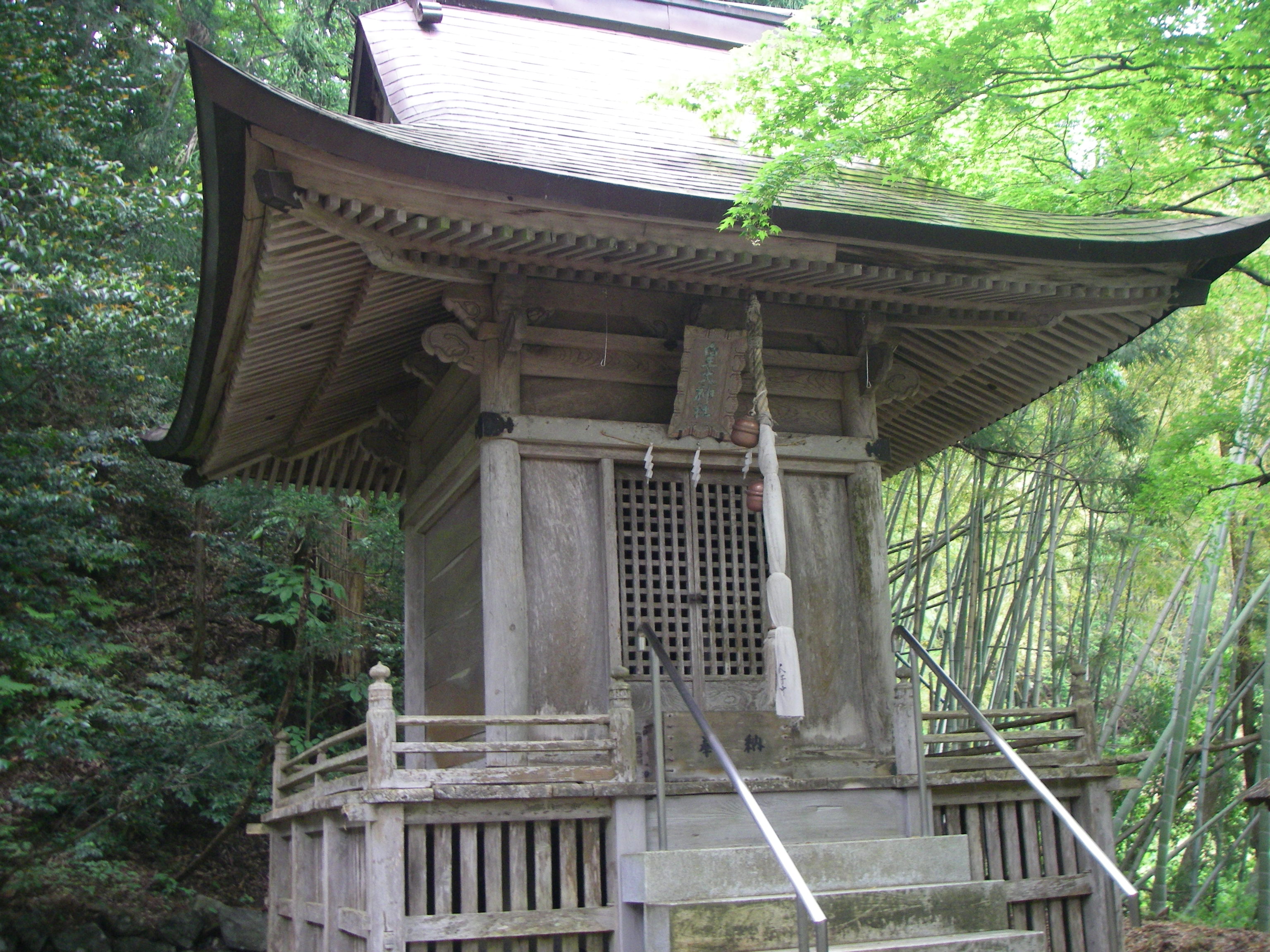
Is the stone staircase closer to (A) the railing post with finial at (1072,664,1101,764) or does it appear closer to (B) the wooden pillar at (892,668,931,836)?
(B) the wooden pillar at (892,668,931,836)

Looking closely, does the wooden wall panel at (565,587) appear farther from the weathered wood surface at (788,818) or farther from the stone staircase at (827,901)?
the stone staircase at (827,901)

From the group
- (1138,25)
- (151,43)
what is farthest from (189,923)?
(151,43)

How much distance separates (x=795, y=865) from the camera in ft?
15.8

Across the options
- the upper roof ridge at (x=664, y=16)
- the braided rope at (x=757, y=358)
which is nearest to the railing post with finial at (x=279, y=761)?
the braided rope at (x=757, y=358)

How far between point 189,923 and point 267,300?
25.1 feet

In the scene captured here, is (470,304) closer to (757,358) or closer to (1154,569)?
(757,358)

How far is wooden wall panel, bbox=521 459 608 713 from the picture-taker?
5.95 metres

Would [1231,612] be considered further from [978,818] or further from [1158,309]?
[978,818]

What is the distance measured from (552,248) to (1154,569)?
1155 centimetres

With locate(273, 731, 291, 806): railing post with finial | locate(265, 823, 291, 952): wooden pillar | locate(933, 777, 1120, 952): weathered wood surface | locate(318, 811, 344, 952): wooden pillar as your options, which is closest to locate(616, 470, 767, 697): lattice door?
locate(933, 777, 1120, 952): weathered wood surface

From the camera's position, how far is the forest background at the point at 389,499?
6.10 metres

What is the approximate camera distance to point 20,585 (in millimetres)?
10125

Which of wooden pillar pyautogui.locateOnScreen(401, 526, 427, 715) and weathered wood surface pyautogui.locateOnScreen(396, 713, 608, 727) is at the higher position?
wooden pillar pyautogui.locateOnScreen(401, 526, 427, 715)

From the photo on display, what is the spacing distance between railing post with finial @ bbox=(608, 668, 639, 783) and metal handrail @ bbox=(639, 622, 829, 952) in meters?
0.16
